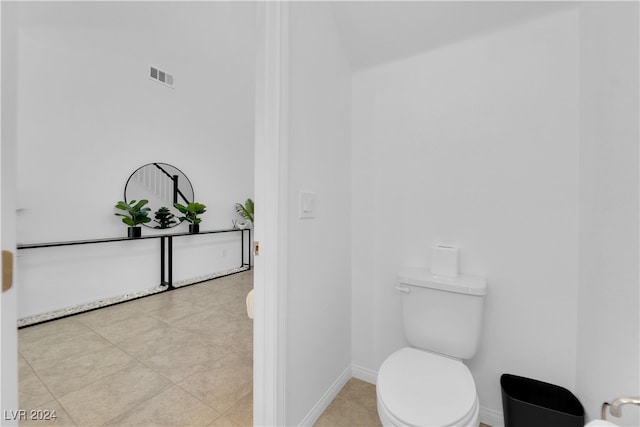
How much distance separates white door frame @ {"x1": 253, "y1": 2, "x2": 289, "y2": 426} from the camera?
1.12 m

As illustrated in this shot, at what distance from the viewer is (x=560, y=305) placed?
125 cm

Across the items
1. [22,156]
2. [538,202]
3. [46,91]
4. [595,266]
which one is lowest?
[595,266]

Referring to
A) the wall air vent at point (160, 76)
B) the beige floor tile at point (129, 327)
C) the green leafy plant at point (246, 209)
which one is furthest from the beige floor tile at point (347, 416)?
the wall air vent at point (160, 76)

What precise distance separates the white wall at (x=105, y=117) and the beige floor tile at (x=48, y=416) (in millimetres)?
1616

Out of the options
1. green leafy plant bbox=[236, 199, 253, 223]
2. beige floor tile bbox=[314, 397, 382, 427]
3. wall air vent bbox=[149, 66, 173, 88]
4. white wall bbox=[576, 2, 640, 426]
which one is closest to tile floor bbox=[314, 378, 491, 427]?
beige floor tile bbox=[314, 397, 382, 427]

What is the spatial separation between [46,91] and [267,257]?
3137 mm

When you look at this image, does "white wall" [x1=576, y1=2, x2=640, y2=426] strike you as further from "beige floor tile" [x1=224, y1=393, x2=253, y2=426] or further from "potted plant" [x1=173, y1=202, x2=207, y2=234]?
"potted plant" [x1=173, y1=202, x2=207, y2=234]

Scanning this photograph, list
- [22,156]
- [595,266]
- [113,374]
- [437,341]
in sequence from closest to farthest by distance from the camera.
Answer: [595,266], [437,341], [113,374], [22,156]

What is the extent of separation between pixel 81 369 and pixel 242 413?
121 cm

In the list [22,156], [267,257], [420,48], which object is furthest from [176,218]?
[420,48]

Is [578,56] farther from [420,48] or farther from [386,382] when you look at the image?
[386,382]

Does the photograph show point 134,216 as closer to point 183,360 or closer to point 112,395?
point 183,360

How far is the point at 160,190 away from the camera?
3.56m

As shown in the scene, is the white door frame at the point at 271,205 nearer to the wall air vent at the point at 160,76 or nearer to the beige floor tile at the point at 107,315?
the beige floor tile at the point at 107,315
